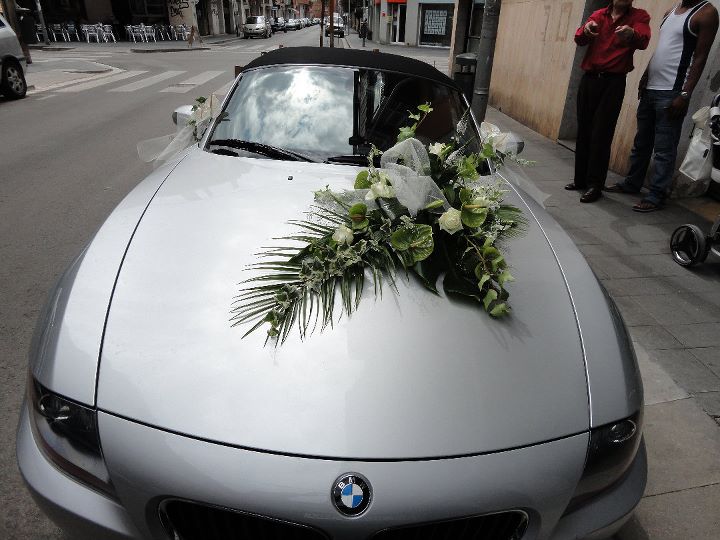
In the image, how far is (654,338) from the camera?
10.4 ft

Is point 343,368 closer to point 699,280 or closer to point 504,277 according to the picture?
point 504,277

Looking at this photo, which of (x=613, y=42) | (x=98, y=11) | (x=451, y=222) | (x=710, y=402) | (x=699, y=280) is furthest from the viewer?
(x=98, y=11)

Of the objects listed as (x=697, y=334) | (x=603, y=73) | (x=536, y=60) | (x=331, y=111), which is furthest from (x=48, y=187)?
(x=536, y=60)

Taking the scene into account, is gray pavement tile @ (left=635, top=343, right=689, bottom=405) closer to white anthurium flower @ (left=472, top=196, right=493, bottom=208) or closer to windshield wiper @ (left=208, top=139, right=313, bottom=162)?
white anthurium flower @ (left=472, top=196, right=493, bottom=208)

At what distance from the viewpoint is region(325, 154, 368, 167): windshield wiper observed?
96.7 inches

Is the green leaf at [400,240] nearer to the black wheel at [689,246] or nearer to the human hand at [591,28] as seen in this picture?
the black wheel at [689,246]

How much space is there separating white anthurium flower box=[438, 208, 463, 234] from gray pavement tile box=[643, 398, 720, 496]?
57.2 inches

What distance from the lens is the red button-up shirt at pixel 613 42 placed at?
464cm

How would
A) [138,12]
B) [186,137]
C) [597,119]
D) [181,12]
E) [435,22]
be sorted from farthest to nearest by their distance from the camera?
[181,12] < [138,12] < [435,22] < [597,119] < [186,137]

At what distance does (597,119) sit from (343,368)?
4.84 m

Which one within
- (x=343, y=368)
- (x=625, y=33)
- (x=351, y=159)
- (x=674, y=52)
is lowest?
(x=343, y=368)

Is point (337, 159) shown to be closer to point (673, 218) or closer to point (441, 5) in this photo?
point (673, 218)

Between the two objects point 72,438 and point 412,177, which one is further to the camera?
point 412,177

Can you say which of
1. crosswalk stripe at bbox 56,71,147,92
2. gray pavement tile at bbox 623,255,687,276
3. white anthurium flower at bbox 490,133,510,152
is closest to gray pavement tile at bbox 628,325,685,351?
gray pavement tile at bbox 623,255,687,276
